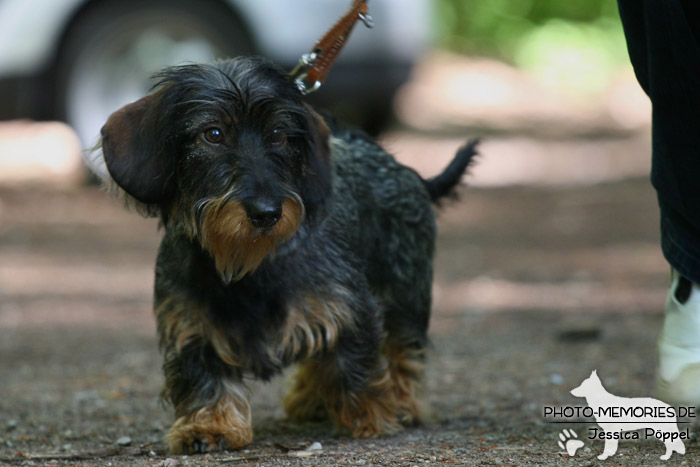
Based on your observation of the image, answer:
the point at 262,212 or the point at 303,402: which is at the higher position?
the point at 262,212

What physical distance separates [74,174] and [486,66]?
970 centimetres

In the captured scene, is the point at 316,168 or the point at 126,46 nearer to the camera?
the point at 316,168

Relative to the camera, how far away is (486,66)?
63.8ft

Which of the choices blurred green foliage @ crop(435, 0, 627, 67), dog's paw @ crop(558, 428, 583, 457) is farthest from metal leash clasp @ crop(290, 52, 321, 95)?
blurred green foliage @ crop(435, 0, 627, 67)

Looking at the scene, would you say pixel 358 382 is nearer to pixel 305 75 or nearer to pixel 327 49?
pixel 305 75

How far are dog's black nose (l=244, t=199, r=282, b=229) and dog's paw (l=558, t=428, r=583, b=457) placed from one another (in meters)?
1.36

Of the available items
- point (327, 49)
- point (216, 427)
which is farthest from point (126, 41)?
point (216, 427)

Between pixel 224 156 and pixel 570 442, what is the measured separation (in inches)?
65.0

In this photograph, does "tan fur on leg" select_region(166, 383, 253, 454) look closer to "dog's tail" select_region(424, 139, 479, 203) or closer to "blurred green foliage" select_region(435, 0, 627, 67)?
"dog's tail" select_region(424, 139, 479, 203)

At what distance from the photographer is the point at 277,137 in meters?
4.09

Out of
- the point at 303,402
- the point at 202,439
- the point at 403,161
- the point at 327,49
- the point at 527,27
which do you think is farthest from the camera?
the point at 527,27

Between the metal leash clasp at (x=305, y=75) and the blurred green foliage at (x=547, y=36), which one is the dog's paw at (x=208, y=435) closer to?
the metal leash clasp at (x=305, y=75)

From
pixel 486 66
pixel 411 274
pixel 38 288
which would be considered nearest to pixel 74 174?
pixel 38 288

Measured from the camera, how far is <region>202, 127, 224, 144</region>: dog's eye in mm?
4016
